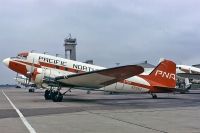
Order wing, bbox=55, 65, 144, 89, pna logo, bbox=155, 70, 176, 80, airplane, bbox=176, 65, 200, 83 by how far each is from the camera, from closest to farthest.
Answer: wing, bbox=55, 65, 144, 89 → pna logo, bbox=155, 70, 176, 80 → airplane, bbox=176, 65, 200, 83

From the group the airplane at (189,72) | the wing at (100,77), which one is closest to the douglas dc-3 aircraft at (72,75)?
the wing at (100,77)

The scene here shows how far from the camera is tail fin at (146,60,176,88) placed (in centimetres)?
3409

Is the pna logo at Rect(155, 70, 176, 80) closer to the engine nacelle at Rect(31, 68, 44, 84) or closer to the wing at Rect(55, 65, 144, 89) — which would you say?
the wing at Rect(55, 65, 144, 89)

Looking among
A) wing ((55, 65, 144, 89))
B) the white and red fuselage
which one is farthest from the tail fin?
wing ((55, 65, 144, 89))

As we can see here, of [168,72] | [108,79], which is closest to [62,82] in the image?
[108,79]

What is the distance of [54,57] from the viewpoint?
29.8 meters

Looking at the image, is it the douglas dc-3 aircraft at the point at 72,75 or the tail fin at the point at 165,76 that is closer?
the douglas dc-3 aircraft at the point at 72,75

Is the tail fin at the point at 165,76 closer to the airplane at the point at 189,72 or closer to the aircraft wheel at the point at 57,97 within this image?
the aircraft wheel at the point at 57,97

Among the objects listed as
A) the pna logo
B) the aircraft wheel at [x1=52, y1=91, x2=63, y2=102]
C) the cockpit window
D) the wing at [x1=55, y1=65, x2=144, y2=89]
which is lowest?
the aircraft wheel at [x1=52, y1=91, x2=63, y2=102]

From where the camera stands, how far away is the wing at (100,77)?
25.4 meters

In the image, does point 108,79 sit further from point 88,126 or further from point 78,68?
point 88,126

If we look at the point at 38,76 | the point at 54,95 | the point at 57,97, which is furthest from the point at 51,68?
the point at 57,97

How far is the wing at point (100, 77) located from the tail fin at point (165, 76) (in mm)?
6737

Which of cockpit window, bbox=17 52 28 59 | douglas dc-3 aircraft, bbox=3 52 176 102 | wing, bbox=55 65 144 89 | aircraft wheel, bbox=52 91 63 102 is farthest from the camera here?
A: cockpit window, bbox=17 52 28 59
